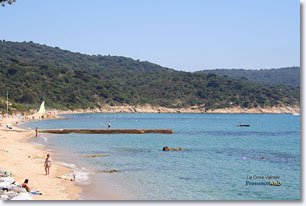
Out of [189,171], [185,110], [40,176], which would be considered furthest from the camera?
[185,110]

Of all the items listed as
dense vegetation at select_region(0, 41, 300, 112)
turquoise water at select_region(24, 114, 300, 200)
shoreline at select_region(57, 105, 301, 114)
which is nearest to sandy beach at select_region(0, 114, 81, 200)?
turquoise water at select_region(24, 114, 300, 200)

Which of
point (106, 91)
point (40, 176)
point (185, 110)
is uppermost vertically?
point (106, 91)

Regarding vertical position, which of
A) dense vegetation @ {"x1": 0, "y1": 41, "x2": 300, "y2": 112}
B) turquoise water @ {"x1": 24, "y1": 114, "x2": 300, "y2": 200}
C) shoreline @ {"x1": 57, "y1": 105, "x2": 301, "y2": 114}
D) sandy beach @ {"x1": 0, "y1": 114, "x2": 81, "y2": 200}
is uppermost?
Answer: dense vegetation @ {"x1": 0, "y1": 41, "x2": 300, "y2": 112}

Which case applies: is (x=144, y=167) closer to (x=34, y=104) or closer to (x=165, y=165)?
(x=165, y=165)

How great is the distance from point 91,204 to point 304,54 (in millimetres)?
Result: 8190

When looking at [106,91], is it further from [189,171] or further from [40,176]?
[40,176]

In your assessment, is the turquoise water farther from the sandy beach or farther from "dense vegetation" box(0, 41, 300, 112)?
"dense vegetation" box(0, 41, 300, 112)

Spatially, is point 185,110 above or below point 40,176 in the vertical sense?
above

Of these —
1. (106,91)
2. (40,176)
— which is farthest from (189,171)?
(106,91)

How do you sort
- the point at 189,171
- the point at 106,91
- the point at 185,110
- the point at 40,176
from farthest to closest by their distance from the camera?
1. the point at 185,110
2. the point at 106,91
3. the point at 189,171
4. the point at 40,176

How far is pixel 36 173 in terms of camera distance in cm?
2019

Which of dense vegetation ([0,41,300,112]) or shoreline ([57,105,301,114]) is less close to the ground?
dense vegetation ([0,41,300,112])

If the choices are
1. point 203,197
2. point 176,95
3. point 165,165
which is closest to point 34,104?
point 176,95

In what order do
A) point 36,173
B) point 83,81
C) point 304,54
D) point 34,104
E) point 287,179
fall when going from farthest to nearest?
point 83,81 < point 34,104 < point 287,179 < point 36,173 < point 304,54
